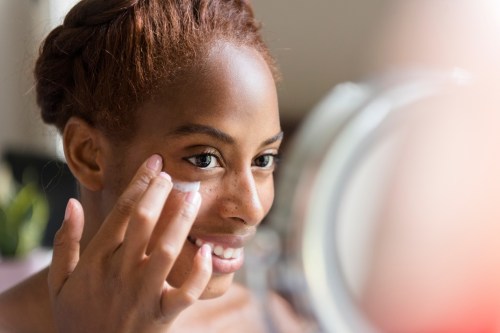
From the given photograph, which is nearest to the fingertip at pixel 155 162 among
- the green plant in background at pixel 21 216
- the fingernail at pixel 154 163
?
the fingernail at pixel 154 163

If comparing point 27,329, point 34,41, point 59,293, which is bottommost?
point 27,329

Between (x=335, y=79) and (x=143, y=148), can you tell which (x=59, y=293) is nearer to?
(x=143, y=148)

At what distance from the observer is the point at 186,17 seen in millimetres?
513

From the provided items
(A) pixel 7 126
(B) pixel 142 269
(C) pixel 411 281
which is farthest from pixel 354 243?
(A) pixel 7 126

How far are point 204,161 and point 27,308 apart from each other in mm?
234

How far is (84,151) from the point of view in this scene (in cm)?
55

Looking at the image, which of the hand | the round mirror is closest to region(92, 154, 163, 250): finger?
the hand

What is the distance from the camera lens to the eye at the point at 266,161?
0.53m

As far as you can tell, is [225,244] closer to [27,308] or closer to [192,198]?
[192,198]

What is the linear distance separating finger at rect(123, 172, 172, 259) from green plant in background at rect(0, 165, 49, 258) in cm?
48

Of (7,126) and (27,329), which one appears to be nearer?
(27,329)

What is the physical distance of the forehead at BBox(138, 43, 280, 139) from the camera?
50 cm

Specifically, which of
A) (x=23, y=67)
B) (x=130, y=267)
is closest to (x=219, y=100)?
(x=130, y=267)

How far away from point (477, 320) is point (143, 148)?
283 mm
